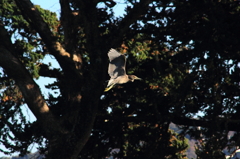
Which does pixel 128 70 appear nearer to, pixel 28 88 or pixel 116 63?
pixel 28 88

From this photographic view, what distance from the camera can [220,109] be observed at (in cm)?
1177

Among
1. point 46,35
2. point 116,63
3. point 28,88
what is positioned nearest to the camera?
point 116,63

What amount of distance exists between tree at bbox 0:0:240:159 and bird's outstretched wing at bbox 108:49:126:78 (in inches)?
150

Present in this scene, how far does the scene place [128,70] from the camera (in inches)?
572

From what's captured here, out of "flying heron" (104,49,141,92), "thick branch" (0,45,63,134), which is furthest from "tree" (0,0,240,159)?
"flying heron" (104,49,141,92)

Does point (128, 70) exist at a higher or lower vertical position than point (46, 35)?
lower

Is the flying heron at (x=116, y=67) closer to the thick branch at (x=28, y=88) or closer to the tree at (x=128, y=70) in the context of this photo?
the tree at (x=128, y=70)

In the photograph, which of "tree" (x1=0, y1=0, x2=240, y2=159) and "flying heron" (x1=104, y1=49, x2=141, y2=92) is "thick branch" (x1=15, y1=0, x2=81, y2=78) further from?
"flying heron" (x1=104, y1=49, x2=141, y2=92)

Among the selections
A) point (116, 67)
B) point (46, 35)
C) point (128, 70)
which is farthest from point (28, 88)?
point (116, 67)

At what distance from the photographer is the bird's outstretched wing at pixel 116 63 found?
8.20m

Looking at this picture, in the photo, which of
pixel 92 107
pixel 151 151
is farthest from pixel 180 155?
pixel 92 107

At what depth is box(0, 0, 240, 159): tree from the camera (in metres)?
12.4

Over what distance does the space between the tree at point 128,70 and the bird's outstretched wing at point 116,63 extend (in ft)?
12.5

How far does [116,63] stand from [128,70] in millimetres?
6080
